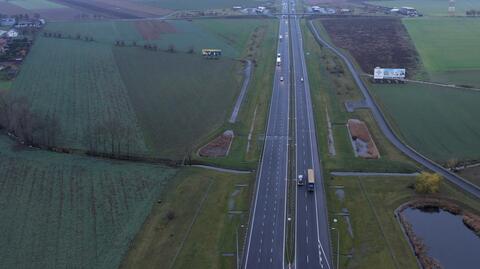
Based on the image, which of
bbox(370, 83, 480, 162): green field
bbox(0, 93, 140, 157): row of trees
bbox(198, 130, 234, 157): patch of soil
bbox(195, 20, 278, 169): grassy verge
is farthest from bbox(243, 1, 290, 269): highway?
bbox(0, 93, 140, 157): row of trees

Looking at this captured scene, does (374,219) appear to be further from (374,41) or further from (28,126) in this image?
(374,41)

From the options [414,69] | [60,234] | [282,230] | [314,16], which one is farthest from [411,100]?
[314,16]

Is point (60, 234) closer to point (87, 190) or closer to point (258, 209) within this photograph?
point (87, 190)

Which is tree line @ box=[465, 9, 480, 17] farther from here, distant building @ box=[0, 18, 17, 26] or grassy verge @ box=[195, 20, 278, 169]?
distant building @ box=[0, 18, 17, 26]

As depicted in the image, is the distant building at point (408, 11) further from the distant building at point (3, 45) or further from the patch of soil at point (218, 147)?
the distant building at point (3, 45)

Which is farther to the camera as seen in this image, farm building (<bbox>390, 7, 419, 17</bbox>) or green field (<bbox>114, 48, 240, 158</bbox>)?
farm building (<bbox>390, 7, 419, 17</bbox>)

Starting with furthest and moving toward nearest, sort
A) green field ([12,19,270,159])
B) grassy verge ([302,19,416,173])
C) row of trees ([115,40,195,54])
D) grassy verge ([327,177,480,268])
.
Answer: row of trees ([115,40,195,54])
green field ([12,19,270,159])
grassy verge ([302,19,416,173])
grassy verge ([327,177,480,268])

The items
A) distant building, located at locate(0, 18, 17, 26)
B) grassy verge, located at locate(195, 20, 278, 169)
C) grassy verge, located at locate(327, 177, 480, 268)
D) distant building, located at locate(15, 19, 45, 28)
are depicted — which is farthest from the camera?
distant building, located at locate(0, 18, 17, 26)

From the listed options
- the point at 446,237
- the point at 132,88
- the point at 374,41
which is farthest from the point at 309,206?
the point at 374,41
